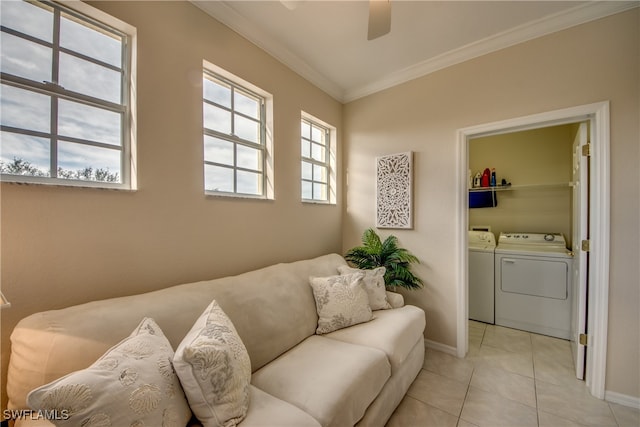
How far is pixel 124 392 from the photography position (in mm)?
808

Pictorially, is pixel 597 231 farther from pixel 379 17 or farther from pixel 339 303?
pixel 379 17

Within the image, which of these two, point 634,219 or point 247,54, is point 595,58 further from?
point 247,54

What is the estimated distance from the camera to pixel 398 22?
6.72 feet

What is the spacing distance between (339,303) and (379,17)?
1.87 metres

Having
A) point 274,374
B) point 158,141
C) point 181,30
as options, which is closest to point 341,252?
point 274,374

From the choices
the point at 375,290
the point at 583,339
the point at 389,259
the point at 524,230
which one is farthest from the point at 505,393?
the point at 524,230

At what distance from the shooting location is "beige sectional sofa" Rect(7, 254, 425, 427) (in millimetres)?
981

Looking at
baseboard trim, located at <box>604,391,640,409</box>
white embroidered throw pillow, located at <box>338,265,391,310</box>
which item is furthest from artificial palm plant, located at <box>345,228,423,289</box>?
baseboard trim, located at <box>604,391,640,409</box>

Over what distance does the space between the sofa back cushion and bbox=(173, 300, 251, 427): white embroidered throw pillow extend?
30 centimetres

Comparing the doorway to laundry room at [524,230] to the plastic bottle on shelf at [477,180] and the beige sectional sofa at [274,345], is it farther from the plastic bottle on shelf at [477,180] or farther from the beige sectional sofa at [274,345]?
the beige sectional sofa at [274,345]

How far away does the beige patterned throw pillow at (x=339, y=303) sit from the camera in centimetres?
192

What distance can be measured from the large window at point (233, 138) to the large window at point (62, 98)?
54 cm

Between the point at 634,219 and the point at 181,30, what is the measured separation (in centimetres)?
336

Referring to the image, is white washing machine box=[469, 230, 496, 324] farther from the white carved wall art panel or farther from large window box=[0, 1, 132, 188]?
large window box=[0, 1, 132, 188]
